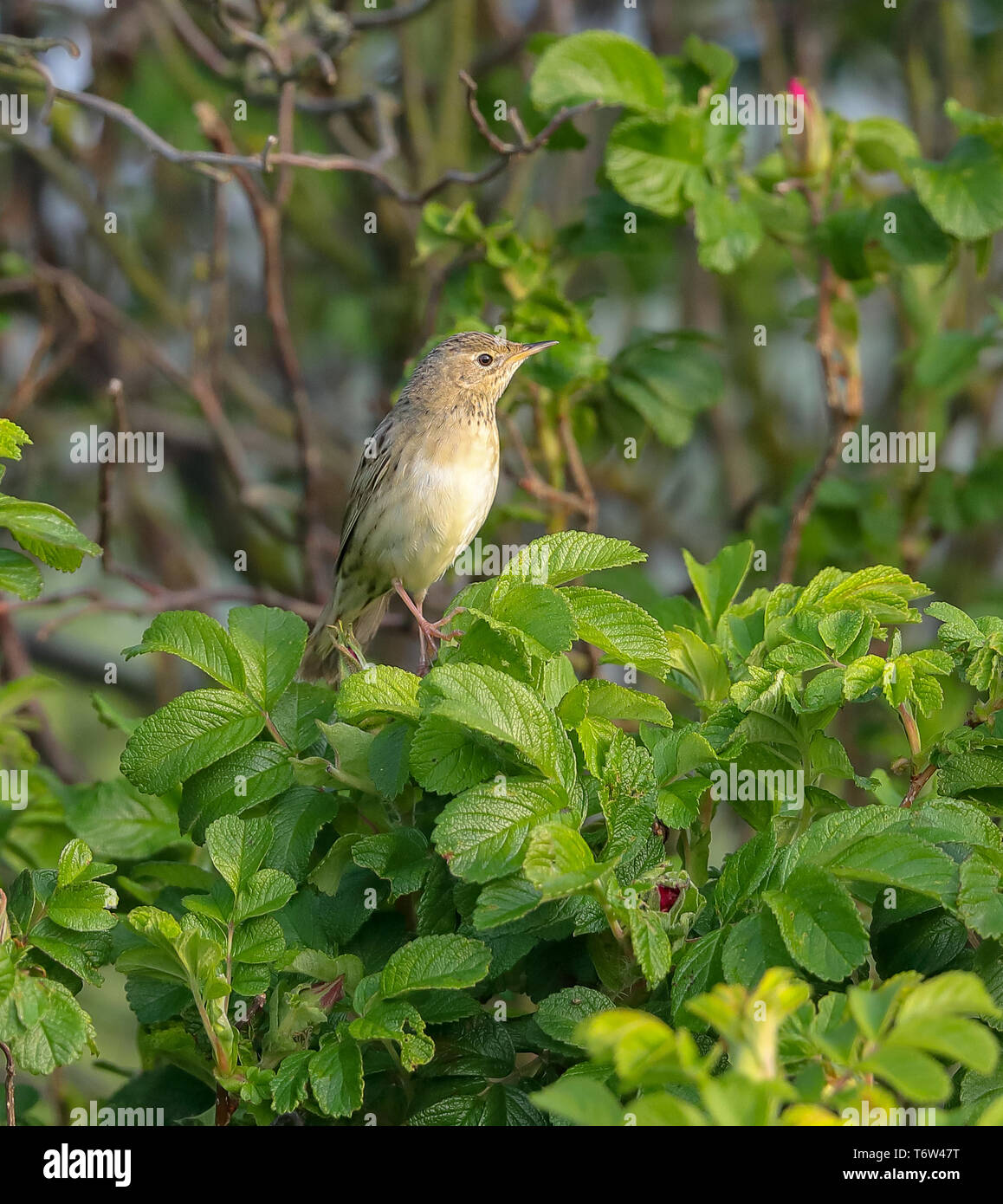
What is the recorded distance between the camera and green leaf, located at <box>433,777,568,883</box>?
67.3 inches

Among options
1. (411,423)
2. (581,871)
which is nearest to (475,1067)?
(581,871)

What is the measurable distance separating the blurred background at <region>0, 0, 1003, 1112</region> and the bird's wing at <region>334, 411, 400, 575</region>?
220mm

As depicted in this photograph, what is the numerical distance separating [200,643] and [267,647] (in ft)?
0.36

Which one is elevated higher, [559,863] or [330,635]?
[330,635]

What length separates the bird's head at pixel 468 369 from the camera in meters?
4.44

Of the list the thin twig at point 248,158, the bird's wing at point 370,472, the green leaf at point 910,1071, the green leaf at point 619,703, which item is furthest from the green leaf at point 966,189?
the green leaf at point 910,1071

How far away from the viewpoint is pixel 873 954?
77.7 inches

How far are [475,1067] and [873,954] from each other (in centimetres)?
61

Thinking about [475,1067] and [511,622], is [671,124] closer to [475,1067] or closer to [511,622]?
[511,622]

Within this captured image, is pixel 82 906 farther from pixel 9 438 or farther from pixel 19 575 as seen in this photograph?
pixel 9 438

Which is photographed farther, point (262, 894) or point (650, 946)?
point (262, 894)

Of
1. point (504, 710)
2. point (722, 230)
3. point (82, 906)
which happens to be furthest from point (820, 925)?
point (722, 230)

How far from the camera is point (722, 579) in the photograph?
8.33 feet

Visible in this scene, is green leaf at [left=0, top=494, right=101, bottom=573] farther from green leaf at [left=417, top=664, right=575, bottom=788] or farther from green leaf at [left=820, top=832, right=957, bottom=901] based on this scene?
green leaf at [left=820, top=832, right=957, bottom=901]
